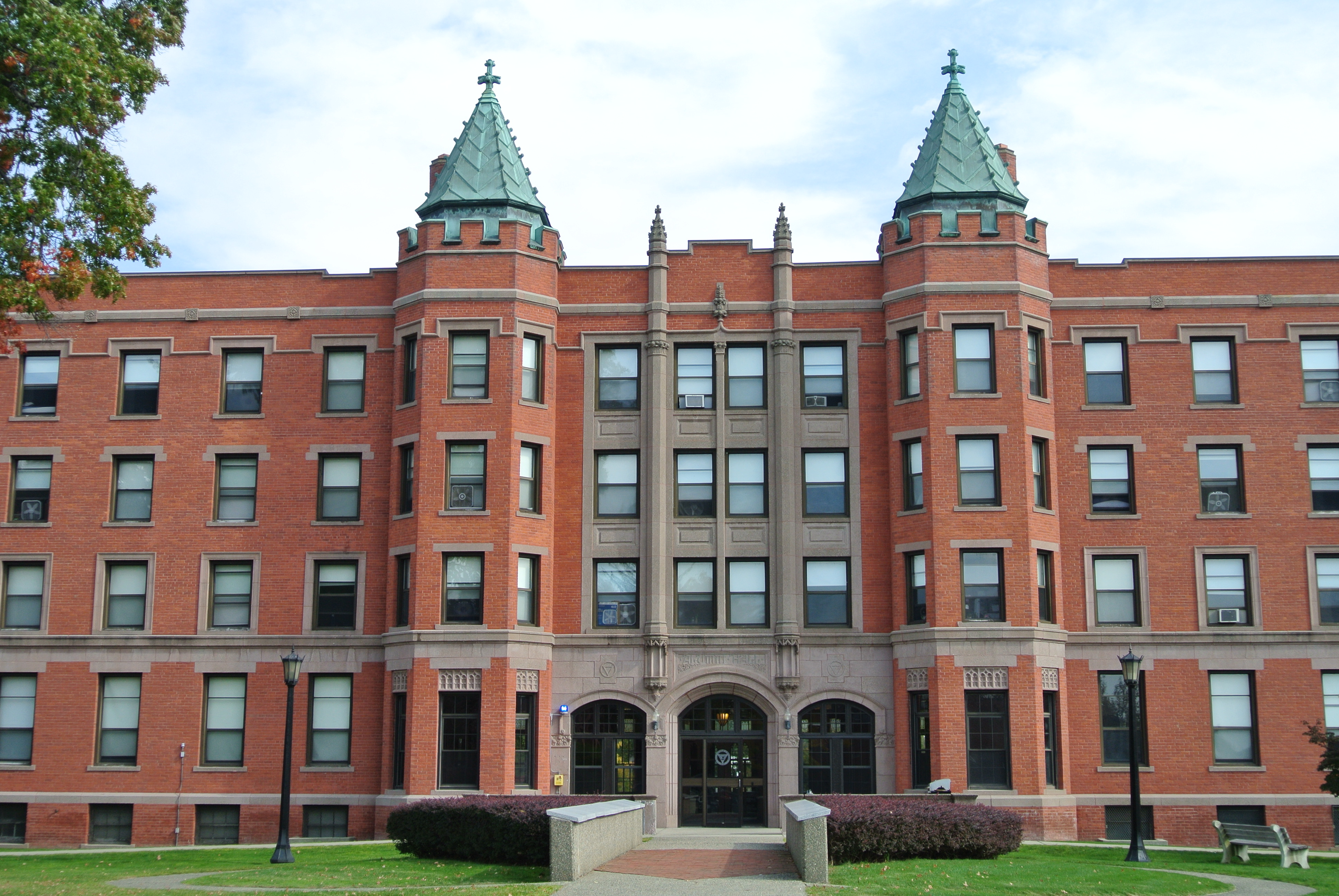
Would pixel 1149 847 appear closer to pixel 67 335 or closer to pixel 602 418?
pixel 602 418

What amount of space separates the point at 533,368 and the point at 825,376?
7449 mm

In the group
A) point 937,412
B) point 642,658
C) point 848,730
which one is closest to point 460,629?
point 642,658

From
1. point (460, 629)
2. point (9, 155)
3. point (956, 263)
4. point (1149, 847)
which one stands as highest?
point (956, 263)

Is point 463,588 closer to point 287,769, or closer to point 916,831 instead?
point 287,769

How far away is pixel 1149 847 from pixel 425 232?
74.1ft

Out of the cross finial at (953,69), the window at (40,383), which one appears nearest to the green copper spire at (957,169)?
the cross finial at (953,69)

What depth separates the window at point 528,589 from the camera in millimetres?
36188

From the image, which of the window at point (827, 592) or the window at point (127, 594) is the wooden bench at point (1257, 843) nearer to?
the window at point (827, 592)

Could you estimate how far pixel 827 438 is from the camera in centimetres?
3766

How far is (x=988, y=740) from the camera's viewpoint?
34.7 meters

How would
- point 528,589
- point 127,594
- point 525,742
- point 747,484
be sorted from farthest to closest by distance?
point 127,594, point 747,484, point 528,589, point 525,742

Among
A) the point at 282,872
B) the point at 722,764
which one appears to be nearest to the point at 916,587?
the point at 722,764

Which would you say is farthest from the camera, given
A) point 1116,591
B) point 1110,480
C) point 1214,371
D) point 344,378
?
point 344,378

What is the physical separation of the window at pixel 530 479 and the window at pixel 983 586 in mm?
10499
